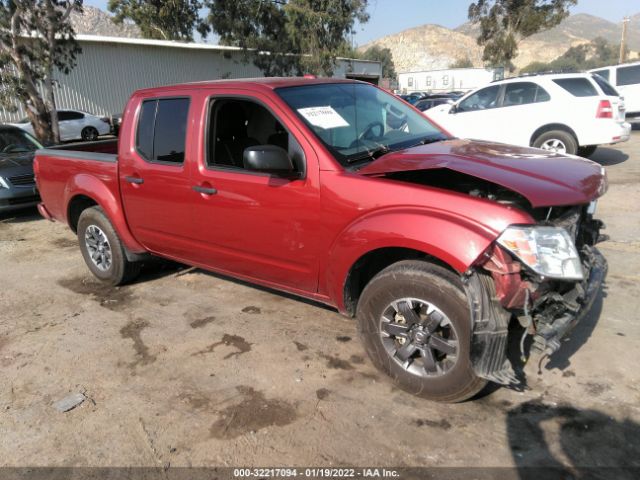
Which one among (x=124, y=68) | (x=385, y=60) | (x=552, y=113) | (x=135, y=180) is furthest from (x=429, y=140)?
(x=385, y=60)

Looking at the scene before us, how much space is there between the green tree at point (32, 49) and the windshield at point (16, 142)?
3.78 metres

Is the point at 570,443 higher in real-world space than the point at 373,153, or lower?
lower

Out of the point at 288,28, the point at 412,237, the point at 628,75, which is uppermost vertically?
the point at 288,28

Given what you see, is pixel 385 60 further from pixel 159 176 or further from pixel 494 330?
pixel 494 330

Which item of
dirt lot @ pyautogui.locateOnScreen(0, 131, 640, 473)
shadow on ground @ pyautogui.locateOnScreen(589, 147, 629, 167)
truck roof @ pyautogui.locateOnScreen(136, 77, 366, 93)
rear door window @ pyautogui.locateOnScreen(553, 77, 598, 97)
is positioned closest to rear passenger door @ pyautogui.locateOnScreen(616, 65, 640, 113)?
shadow on ground @ pyautogui.locateOnScreen(589, 147, 629, 167)

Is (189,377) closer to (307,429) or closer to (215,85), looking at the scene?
(307,429)

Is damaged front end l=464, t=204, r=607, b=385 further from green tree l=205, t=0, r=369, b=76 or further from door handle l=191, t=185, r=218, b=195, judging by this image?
green tree l=205, t=0, r=369, b=76

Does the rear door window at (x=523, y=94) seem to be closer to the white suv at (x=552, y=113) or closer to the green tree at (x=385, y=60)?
the white suv at (x=552, y=113)

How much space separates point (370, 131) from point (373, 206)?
959 mm


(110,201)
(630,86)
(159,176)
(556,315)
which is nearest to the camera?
(556,315)

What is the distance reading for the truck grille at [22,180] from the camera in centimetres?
800

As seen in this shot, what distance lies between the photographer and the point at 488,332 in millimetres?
2576

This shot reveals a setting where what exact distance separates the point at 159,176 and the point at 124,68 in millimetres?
24854

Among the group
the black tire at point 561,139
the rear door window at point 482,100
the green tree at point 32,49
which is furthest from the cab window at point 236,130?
the green tree at point 32,49
